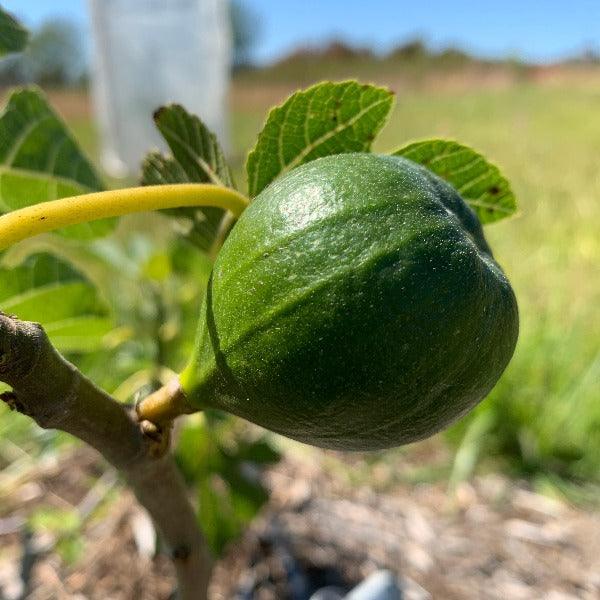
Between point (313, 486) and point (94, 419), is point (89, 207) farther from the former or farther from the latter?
point (313, 486)

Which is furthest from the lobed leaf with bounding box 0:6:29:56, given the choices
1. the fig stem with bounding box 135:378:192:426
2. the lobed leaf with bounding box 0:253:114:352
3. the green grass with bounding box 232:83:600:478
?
the green grass with bounding box 232:83:600:478

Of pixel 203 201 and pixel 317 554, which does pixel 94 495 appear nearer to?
pixel 317 554

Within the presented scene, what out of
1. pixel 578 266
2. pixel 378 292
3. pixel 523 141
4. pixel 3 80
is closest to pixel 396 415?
pixel 378 292

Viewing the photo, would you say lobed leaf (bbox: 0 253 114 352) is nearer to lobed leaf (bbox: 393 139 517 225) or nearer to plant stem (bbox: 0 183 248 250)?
plant stem (bbox: 0 183 248 250)

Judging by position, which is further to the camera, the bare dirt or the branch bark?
the bare dirt

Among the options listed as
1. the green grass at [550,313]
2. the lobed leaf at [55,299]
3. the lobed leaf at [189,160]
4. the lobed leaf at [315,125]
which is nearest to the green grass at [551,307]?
the green grass at [550,313]
